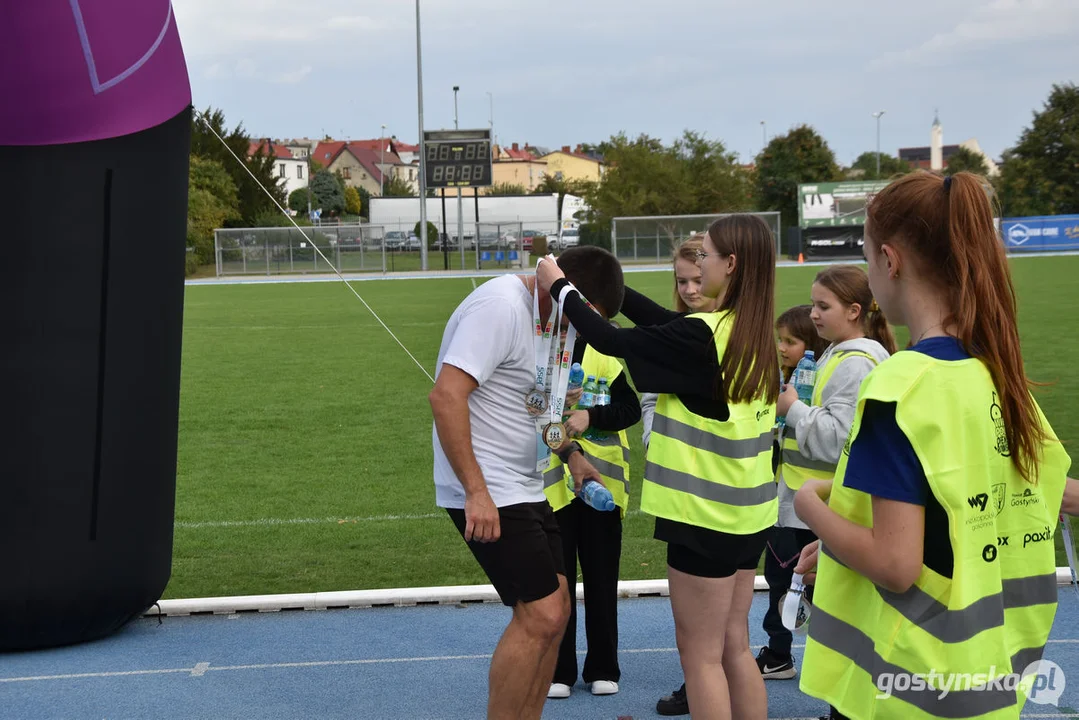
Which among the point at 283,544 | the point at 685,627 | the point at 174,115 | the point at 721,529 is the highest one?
the point at 174,115

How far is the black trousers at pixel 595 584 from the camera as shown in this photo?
172 inches

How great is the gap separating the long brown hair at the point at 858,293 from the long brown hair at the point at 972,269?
2.06 metres

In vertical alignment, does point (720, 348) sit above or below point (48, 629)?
above

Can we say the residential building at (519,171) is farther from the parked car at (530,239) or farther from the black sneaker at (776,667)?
the black sneaker at (776,667)

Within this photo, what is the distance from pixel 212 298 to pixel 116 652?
89.4 feet

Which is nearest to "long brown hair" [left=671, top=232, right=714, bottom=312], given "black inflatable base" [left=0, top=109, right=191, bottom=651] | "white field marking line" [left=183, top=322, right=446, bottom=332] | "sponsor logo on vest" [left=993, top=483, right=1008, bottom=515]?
"black inflatable base" [left=0, top=109, right=191, bottom=651]

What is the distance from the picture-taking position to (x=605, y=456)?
4453 mm

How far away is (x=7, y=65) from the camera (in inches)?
163

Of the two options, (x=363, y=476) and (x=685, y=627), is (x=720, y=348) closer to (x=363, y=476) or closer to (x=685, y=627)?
(x=685, y=627)

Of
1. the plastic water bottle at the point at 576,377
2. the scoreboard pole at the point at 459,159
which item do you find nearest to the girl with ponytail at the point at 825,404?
the plastic water bottle at the point at 576,377

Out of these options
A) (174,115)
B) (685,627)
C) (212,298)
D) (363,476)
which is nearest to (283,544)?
(363,476)

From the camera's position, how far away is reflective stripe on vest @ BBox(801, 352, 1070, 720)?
177 cm

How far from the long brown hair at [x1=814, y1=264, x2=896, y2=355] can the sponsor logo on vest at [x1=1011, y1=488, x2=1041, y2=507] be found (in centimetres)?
204

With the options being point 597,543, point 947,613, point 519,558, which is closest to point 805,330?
point 597,543
